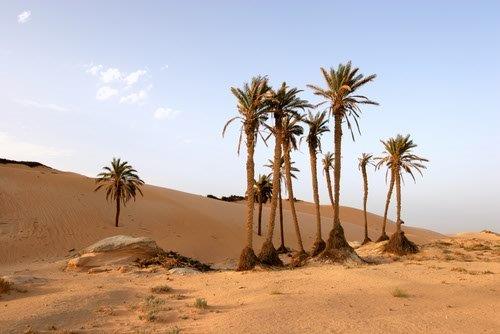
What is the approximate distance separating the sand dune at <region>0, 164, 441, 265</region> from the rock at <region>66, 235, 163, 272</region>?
8965mm

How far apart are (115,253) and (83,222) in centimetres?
1768

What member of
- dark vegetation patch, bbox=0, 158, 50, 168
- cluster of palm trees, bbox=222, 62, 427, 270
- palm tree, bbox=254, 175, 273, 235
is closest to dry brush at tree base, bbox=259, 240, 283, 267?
cluster of palm trees, bbox=222, 62, 427, 270

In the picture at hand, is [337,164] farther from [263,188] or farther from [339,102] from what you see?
[263,188]

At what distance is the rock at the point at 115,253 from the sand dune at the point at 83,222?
8.96m

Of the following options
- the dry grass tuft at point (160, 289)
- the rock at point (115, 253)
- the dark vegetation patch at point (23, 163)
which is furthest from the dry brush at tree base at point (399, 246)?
the dark vegetation patch at point (23, 163)

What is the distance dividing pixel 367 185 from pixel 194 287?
31.5m

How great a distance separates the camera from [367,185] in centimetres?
4722

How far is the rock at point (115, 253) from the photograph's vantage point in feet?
90.0

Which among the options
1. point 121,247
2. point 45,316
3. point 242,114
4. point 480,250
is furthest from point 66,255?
point 480,250

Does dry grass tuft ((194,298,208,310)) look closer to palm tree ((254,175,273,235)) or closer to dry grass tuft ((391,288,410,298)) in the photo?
dry grass tuft ((391,288,410,298))

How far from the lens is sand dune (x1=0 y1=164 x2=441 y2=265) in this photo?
38250 mm

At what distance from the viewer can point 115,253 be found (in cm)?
2873

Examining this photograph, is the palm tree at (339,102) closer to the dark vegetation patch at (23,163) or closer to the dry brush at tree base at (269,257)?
A: the dry brush at tree base at (269,257)

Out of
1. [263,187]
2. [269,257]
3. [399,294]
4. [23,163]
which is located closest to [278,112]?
[269,257]
